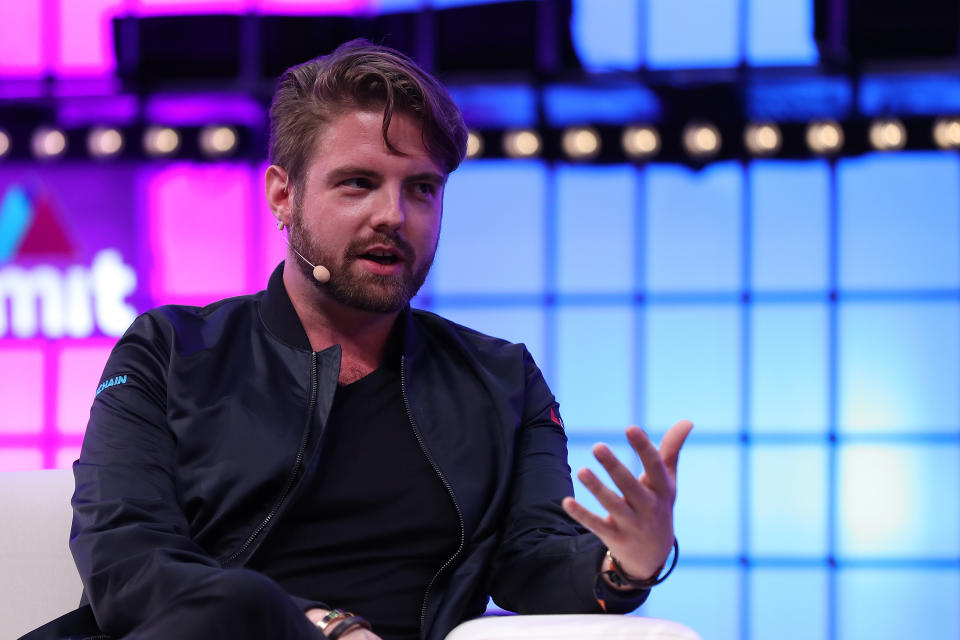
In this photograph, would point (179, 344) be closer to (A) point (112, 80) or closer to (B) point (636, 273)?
(A) point (112, 80)

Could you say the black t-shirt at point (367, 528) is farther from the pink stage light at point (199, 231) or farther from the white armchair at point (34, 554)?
the pink stage light at point (199, 231)

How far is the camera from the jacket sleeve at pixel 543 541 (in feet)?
5.32

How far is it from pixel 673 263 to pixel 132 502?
4.38 m

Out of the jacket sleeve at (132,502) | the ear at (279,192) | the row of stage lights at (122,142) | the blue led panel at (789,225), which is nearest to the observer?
the jacket sleeve at (132,502)

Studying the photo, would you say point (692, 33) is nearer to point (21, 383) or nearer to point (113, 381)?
point (21, 383)

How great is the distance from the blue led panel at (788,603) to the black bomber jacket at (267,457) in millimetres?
3811

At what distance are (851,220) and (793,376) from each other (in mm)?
844

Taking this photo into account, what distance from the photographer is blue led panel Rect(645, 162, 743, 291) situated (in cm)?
564

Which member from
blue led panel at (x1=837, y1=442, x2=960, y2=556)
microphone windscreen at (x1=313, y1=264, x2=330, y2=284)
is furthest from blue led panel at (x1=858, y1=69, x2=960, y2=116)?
microphone windscreen at (x1=313, y1=264, x2=330, y2=284)

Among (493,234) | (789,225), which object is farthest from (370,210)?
(789,225)

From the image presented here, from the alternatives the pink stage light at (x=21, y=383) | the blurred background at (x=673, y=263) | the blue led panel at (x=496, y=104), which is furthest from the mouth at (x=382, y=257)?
the pink stage light at (x=21, y=383)

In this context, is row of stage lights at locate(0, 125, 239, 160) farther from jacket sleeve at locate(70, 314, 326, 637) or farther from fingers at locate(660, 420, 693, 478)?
fingers at locate(660, 420, 693, 478)

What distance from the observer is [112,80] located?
5.00 m

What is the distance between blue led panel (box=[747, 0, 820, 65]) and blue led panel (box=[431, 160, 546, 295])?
1248mm
